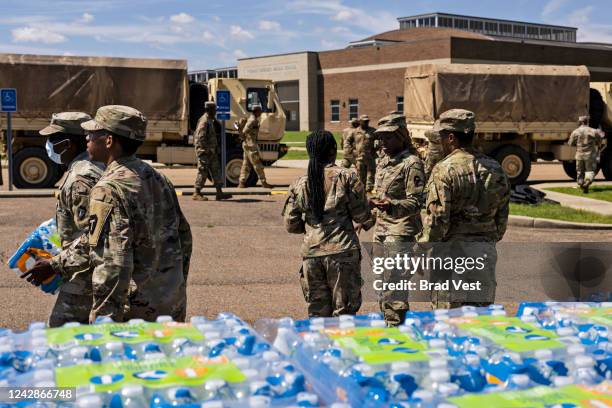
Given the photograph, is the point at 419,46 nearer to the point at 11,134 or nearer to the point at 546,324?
the point at 11,134

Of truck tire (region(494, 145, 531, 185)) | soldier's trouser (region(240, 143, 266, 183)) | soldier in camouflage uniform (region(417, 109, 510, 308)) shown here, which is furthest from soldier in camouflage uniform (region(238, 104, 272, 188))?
soldier in camouflage uniform (region(417, 109, 510, 308))

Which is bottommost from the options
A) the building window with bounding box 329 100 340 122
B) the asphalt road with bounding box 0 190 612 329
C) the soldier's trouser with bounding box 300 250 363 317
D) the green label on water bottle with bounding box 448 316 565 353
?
the asphalt road with bounding box 0 190 612 329

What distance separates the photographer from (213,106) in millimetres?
15266

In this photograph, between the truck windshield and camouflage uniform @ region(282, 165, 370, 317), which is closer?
camouflage uniform @ region(282, 165, 370, 317)

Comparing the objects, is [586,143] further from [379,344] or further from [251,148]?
[379,344]

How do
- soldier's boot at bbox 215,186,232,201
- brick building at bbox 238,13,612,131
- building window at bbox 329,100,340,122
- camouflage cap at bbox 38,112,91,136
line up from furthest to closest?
building window at bbox 329,100,340,122, brick building at bbox 238,13,612,131, soldier's boot at bbox 215,186,232,201, camouflage cap at bbox 38,112,91,136

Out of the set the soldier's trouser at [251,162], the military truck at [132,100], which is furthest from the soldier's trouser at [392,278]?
the military truck at [132,100]

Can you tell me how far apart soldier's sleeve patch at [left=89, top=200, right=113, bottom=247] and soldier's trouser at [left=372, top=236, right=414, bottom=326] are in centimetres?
251

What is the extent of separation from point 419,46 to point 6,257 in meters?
46.2

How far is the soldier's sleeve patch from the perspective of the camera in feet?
12.0

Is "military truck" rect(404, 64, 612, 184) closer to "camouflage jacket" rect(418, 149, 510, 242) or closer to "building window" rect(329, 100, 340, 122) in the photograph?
"camouflage jacket" rect(418, 149, 510, 242)

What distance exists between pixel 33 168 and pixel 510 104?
39.1 feet

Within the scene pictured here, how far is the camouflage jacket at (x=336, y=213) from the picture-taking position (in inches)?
208

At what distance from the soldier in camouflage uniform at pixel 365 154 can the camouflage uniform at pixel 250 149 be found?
7.40 feet
